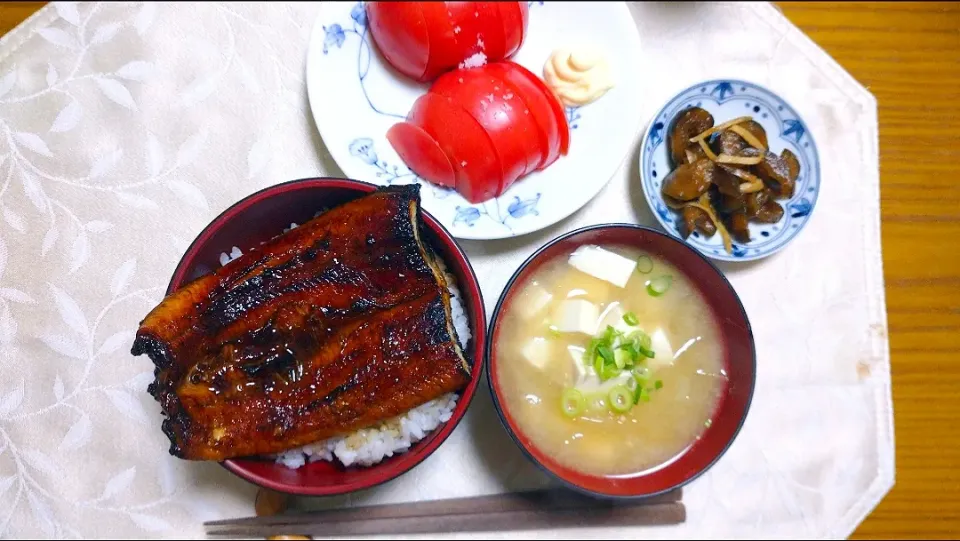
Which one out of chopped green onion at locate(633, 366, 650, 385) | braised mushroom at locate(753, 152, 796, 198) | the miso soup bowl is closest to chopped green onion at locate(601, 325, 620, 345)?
chopped green onion at locate(633, 366, 650, 385)

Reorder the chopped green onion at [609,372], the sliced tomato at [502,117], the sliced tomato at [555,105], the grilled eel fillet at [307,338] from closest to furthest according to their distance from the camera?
the grilled eel fillet at [307,338] → the chopped green onion at [609,372] → the sliced tomato at [502,117] → the sliced tomato at [555,105]

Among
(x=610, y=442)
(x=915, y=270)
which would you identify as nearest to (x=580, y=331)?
(x=610, y=442)

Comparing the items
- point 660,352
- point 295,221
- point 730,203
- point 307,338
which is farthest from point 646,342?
point 295,221

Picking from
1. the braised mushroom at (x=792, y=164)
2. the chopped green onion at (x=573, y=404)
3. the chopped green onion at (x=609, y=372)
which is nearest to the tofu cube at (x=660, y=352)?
the chopped green onion at (x=609, y=372)

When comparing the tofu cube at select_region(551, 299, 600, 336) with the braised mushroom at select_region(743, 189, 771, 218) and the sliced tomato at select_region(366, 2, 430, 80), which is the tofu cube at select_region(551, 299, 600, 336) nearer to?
the braised mushroom at select_region(743, 189, 771, 218)

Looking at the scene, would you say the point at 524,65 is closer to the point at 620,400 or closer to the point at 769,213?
the point at 769,213

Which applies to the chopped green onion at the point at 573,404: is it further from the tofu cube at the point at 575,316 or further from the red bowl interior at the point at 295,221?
the red bowl interior at the point at 295,221
